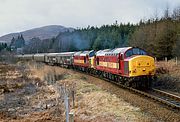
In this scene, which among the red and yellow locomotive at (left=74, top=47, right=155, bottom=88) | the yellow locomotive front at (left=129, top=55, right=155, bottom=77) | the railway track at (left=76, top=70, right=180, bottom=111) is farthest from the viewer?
the red and yellow locomotive at (left=74, top=47, right=155, bottom=88)

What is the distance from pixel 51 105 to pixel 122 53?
862 centimetres

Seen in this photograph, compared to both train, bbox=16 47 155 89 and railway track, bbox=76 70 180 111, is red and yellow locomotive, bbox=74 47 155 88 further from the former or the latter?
railway track, bbox=76 70 180 111

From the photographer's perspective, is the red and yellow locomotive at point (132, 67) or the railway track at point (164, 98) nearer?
the railway track at point (164, 98)

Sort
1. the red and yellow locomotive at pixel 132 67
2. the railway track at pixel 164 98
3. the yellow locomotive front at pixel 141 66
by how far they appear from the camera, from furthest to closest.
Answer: the red and yellow locomotive at pixel 132 67
the yellow locomotive front at pixel 141 66
the railway track at pixel 164 98

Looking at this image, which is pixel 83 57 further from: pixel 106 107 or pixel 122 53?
pixel 106 107

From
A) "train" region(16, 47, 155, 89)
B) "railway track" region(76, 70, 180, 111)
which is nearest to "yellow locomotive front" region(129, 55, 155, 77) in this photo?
"train" region(16, 47, 155, 89)

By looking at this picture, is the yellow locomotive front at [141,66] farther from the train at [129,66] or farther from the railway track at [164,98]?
the railway track at [164,98]

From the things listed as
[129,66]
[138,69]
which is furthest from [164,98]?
[129,66]

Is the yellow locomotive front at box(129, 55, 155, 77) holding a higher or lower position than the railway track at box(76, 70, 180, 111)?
higher

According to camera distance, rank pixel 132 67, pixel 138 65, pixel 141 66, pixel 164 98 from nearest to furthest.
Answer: pixel 164 98 < pixel 132 67 < pixel 138 65 < pixel 141 66

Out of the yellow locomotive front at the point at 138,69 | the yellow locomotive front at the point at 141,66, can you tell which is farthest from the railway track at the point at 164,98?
the yellow locomotive front at the point at 141,66

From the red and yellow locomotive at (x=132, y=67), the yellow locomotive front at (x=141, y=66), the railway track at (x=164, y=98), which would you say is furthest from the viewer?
the red and yellow locomotive at (x=132, y=67)

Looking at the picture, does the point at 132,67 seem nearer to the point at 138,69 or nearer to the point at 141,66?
the point at 138,69

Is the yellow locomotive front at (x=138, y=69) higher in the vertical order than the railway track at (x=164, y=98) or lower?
higher
